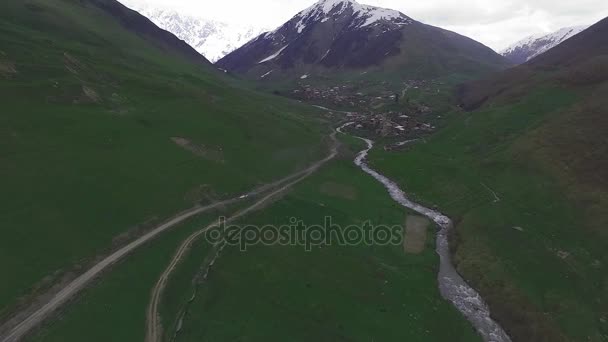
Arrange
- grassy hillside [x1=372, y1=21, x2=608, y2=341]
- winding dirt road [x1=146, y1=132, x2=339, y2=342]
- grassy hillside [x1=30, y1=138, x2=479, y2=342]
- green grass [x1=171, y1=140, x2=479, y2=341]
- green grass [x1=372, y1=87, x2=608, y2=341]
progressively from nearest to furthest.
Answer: winding dirt road [x1=146, y1=132, x2=339, y2=342] < grassy hillside [x1=30, y1=138, x2=479, y2=342] < green grass [x1=171, y1=140, x2=479, y2=341] < green grass [x1=372, y1=87, x2=608, y2=341] < grassy hillside [x1=372, y1=21, x2=608, y2=341]

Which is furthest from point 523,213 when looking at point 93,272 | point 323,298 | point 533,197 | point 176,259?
point 93,272

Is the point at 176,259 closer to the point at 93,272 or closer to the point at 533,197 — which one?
the point at 93,272

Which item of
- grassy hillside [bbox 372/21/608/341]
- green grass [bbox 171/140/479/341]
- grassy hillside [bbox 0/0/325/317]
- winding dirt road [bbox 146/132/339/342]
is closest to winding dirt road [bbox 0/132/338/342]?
winding dirt road [bbox 146/132/339/342]

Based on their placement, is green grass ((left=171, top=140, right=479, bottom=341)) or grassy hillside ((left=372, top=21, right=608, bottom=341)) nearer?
green grass ((left=171, top=140, right=479, bottom=341))

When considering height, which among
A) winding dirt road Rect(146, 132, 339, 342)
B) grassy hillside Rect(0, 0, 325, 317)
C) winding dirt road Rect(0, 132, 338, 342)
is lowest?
winding dirt road Rect(146, 132, 339, 342)

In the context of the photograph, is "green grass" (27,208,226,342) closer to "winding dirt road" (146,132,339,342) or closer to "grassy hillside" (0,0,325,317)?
"winding dirt road" (146,132,339,342)

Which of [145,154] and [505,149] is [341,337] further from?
[505,149]
